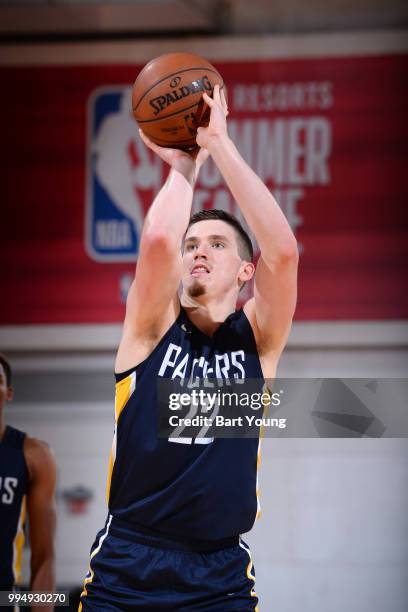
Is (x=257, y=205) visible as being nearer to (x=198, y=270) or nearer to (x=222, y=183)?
(x=198, y=270)

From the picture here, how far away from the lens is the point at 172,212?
8.18 feet

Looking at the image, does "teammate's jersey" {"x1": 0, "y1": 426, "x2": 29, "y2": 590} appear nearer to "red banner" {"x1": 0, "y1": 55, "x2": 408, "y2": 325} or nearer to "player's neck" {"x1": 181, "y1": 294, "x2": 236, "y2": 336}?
"player's neck" {"x1": 181, "y1": 294, "x2": 236, "y2": 336}

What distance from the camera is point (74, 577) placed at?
5.27 meters

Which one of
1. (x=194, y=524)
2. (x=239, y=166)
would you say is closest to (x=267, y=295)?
(x=239, y=166)

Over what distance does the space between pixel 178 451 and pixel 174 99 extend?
1127 mm

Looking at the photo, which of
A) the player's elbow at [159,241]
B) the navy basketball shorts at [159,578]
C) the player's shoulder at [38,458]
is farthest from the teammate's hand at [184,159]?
the player's shoulder at [38,458]

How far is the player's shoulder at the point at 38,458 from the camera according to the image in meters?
3.89

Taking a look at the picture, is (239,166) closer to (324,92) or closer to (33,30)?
(324,92)

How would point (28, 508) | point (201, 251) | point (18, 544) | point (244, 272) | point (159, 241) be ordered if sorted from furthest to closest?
point (28, 508), point (18, 544), point (244, 272), point (201, 251), point (159, 241)

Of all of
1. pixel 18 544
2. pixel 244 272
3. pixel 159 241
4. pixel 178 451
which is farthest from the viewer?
pixel 18 544

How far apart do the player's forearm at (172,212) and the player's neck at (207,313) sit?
1.09 ft

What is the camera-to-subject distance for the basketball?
2.77 m

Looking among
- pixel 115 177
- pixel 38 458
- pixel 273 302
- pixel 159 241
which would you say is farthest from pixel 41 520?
pixel 115 177

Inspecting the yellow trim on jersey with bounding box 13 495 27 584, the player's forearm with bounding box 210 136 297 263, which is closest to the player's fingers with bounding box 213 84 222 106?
the player's forearm with bounding box 210 136 297 263
